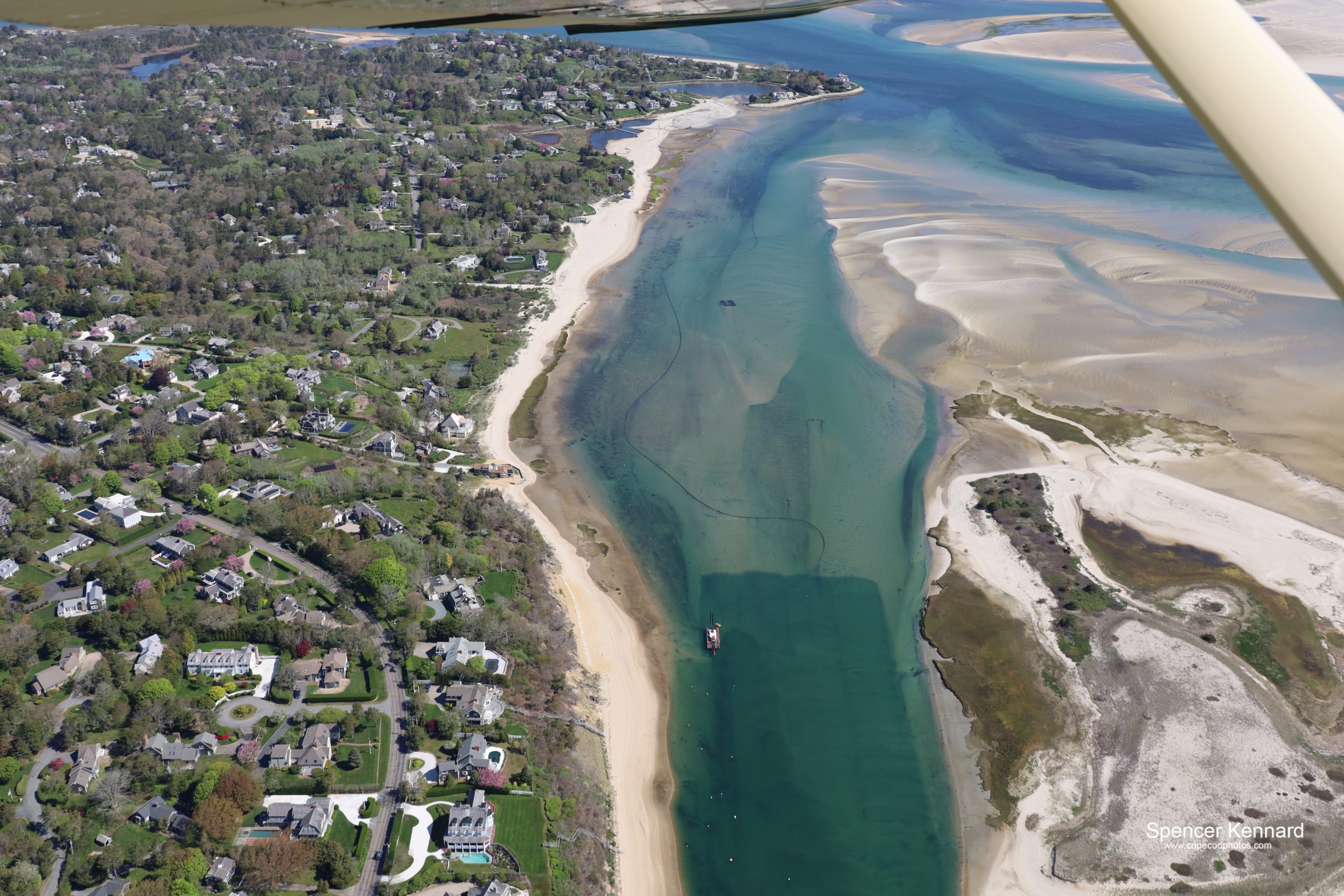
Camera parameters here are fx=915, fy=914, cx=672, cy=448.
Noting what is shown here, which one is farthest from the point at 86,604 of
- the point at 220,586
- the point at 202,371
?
the point at 202,371

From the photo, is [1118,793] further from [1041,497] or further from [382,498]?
[382,498]

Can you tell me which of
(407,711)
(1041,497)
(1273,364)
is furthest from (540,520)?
(1273,364)

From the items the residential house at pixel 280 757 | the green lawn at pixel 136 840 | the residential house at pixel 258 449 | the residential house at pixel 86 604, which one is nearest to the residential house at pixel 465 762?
the residential house at pixel 280 757

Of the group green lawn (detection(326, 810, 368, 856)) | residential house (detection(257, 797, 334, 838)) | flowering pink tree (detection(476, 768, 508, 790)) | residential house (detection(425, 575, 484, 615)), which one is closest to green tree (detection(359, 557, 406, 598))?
residential house (detection(425, 575, 484, 615))

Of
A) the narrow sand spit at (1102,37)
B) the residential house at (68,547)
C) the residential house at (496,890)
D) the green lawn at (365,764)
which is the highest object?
the narrow sand spit at (1102,37)

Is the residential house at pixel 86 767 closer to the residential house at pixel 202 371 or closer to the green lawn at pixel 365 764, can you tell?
the green lawn at pixel 365 764

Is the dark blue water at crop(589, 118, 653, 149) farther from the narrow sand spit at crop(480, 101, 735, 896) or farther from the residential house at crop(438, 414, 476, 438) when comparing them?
the residential house at crop(438, 414, 476, 438)

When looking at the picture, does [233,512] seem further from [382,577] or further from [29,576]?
[382,577]
